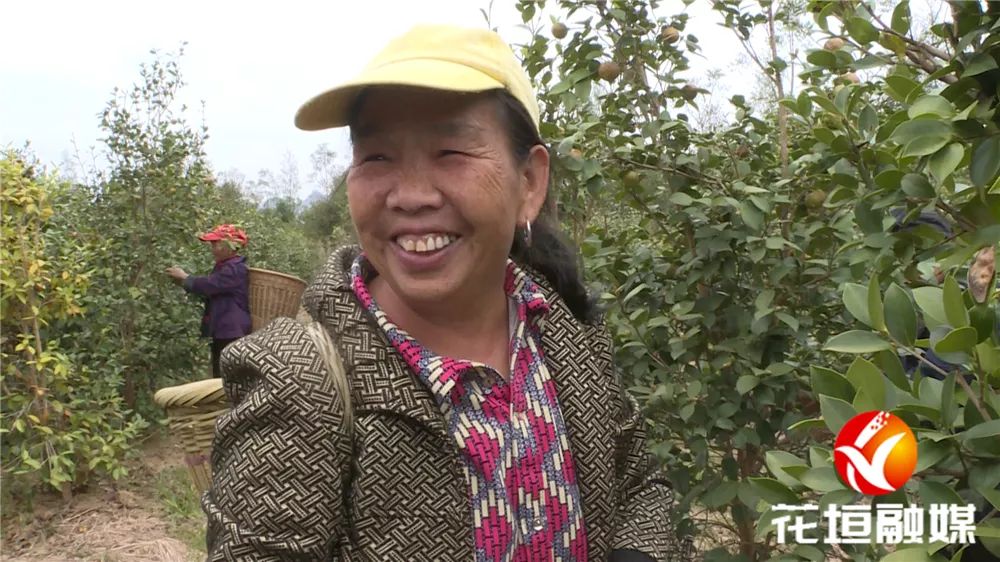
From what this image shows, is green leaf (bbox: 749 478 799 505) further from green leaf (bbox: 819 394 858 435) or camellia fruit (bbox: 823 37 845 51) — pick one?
camellia fruit (bbox: 823 37 845 51)

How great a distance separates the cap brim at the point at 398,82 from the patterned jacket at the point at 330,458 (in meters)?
0.25

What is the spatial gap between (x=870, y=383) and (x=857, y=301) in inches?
6.5

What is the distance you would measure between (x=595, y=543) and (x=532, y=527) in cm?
17

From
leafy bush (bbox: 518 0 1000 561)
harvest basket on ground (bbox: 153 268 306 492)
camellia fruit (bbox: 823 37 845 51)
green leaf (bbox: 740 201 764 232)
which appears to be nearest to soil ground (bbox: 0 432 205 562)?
harvest basket on ground (bbox: 153 268 306 492)

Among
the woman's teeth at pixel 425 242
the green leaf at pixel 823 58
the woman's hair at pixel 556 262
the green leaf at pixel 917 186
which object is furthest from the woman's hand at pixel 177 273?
the green leaf at pixel 917 186

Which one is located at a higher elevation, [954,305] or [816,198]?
[816,198]

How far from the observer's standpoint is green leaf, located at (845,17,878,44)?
4.01ft

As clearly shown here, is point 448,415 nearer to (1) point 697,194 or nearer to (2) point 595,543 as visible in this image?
(2) point 595,543

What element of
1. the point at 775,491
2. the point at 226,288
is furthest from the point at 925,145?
the point at 226,288

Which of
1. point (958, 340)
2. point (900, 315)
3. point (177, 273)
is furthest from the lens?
point (177, 273)

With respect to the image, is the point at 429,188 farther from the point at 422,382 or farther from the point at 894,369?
the point at 894,369

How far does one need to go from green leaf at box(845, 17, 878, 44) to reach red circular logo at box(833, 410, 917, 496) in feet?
2.10

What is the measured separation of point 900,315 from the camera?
3.14ft

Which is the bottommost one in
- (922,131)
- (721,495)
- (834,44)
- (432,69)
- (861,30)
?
(721,495)
